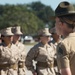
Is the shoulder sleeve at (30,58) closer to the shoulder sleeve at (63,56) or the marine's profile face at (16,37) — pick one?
the marine's profile face at (16,37)

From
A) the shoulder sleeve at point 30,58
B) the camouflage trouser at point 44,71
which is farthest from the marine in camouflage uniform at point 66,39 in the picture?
the camouflage trouser at point 44,71

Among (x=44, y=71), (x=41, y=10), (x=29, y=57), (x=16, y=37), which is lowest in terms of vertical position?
(x=41, y=10)

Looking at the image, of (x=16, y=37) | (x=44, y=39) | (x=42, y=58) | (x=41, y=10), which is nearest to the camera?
(x=42, y=58)

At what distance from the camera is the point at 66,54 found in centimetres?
382

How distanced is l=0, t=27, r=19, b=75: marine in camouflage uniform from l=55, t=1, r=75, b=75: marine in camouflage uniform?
548cm

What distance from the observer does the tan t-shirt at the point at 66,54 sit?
3.80 m

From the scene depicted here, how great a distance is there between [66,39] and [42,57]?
18.2ft

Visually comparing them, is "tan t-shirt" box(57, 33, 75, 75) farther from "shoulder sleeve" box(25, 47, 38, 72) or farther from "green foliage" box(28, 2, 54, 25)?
"green foliage" box(28, 2, 54, 25)

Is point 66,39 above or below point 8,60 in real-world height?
above

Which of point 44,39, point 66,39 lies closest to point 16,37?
point 44,39

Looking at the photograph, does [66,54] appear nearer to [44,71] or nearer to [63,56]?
[63,56]

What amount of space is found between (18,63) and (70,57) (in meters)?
6.28

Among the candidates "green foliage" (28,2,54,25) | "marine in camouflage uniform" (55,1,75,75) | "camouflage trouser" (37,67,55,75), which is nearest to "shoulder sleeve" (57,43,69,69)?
"marine in camouflage uniform" (55,1,75,75)

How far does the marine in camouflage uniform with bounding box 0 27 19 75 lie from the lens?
946cm
